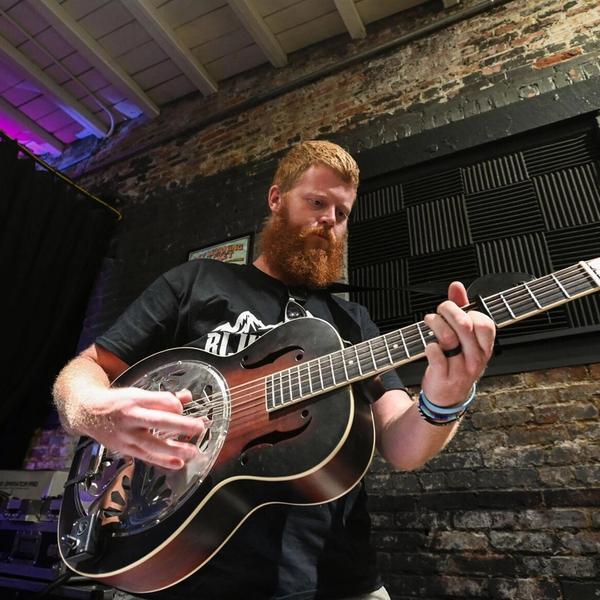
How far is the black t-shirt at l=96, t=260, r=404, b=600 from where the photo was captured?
102 cm

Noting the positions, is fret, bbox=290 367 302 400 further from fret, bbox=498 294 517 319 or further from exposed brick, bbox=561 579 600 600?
exposed brick, bbox=561 579 600 600

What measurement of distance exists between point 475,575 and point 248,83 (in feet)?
13.1

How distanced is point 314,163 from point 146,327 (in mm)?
915

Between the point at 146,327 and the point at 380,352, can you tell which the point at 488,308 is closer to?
the point at 380,352

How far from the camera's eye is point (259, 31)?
3711 millimetres

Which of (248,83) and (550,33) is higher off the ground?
(248,83)

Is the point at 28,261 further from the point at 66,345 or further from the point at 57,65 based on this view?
the point at 57,65

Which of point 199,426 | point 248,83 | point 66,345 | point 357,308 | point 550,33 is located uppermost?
point 248,83

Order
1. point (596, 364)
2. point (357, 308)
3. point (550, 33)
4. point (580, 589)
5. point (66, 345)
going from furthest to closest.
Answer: point (66, 345) → point (550, 33) → point (596, 364) → point (357, 308) → point (580, 589)

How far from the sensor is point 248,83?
13.6ft

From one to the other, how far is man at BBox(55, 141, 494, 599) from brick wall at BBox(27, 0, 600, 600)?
81cm

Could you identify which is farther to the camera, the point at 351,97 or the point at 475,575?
the point at 351,97

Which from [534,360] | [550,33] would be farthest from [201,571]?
[550,33]

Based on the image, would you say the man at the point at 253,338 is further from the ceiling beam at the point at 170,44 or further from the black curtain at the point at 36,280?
the ceiling beam at the point at 170,44
